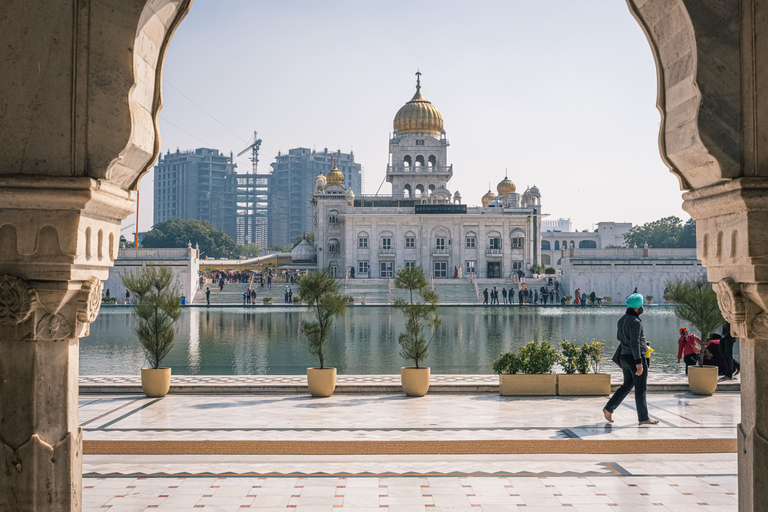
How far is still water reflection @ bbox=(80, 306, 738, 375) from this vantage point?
13.6 m

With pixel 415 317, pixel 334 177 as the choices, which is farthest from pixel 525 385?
pixel 334 177

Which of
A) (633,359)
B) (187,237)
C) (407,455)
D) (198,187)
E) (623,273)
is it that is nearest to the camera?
(407,455)

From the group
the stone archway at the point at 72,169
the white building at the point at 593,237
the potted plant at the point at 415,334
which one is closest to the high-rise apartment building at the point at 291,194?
the white building at the point at 593,237

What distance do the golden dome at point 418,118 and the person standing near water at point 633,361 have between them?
51.0 metres

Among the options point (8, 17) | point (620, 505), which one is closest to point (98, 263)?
point (8, 17)

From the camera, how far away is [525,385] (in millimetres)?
9375

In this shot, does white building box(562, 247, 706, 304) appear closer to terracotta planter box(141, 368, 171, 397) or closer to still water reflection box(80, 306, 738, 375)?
still water reflection box(80, 306, 738, 375)

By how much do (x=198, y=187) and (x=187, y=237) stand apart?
51.8 meters

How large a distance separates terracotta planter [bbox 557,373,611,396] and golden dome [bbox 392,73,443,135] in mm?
49525

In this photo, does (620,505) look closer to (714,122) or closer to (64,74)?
(714,122)

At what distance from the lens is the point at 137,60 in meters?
3.43

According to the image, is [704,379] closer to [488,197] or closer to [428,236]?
[428,236]

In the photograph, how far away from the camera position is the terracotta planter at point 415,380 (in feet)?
30.6

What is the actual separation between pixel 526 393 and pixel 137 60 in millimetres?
7161
